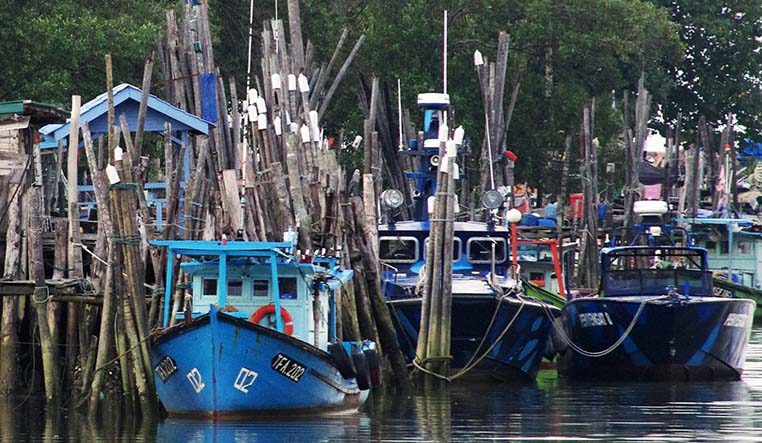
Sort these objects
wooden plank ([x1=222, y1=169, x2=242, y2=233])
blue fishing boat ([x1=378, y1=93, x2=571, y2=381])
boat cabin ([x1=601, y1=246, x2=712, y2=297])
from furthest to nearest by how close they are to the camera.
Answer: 1. boat cabin ([x1=601, y1=246, x2=712, y2=297])
2. blue fishing boat ([x1=378, y1=93, x2=571, y2=381])
3. wooden plank ([x1=222, y1=169, x2=242, y2=233])

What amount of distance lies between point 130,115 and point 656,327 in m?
11.0

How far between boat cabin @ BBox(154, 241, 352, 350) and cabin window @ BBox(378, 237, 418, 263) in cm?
830

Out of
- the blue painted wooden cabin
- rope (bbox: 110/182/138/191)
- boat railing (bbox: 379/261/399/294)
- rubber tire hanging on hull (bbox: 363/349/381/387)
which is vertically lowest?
rubber tire hanging on hull (bbox: 363/349/381/387)

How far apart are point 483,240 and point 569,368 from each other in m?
4.08

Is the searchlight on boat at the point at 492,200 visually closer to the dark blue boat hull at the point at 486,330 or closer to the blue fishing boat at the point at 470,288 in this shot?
the blue fishing boat at the point at 470,288

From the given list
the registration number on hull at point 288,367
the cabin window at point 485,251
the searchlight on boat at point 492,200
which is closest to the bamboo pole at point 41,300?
the registration number on hull at point 288,367

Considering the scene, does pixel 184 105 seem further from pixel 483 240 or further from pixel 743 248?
pixel 743 248

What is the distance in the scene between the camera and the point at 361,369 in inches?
1041

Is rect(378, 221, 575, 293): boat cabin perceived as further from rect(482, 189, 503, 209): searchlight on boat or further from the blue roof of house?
the blue roof of house

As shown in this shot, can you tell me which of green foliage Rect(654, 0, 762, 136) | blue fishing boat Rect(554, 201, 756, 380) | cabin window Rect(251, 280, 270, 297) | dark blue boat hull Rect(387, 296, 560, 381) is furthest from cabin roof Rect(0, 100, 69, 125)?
green foliage Rect(654, 0, 762, 136)

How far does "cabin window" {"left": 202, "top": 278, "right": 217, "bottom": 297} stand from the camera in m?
25.8

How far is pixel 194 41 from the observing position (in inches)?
1422

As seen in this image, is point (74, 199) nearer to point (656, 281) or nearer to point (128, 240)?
point (128, 240)

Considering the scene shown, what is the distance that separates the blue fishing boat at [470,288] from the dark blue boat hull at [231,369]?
6.46m
